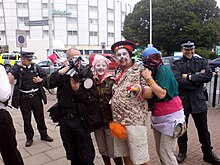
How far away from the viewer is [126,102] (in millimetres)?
2496

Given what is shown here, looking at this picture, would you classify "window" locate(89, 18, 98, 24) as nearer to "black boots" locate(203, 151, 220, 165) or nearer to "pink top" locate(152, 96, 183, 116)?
"black boots" locate(203, 151, 220, 165)

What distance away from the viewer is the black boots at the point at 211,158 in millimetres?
3418

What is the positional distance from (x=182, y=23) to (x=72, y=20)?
26.8 metres

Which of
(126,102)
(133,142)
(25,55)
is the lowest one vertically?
(133,142)

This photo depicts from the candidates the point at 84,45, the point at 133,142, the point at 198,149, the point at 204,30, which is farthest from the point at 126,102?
the point at 84,45

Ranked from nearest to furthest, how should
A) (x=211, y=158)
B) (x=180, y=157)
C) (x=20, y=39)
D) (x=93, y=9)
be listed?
(x=211, y=158) < (x=180, y=157) < (x=20, y=39) < (x=93, y=9)

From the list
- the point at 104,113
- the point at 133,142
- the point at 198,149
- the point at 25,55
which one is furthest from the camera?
the point at 25,55

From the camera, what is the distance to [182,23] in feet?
95.9

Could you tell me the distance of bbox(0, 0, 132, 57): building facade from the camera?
46.0 metres

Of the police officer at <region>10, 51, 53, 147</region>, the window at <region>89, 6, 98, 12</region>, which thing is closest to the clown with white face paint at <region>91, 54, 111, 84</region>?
the police officer at <region>10, 51, 53, 147</region>

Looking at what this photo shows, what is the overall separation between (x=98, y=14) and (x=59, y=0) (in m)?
8.76

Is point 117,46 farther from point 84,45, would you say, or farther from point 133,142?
point 84,45

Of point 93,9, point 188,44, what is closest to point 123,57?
point 188,44

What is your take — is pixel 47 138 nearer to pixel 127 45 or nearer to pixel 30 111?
pixel 30 111
